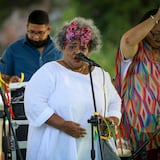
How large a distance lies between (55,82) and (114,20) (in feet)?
14.2

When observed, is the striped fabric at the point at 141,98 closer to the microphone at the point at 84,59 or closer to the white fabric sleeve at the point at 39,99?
the microphone at the point at 84,59

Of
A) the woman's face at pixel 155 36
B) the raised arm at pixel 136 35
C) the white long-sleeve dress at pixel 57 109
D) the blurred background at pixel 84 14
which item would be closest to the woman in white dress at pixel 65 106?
the white long-sleeve dress at pixel 57 109

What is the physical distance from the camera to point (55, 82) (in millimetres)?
4004

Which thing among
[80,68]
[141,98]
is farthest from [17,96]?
[141,98]

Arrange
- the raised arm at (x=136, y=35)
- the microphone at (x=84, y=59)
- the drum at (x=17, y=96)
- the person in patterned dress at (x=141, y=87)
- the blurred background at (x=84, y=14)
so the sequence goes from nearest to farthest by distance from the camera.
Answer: the microphone at (x=84, y=59) < the raised arm at (x=136, y=35) < the person in patterned dress at (x=141, y=87) < the drum at (x=17, y=96) < the blurred background at (x=84, y=14)

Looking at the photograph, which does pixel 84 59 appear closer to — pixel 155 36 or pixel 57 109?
pixel 57 109

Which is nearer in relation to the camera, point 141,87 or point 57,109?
point 57,109

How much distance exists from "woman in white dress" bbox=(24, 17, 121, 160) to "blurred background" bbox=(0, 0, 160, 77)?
3.26 meters

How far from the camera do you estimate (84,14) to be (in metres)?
7.83

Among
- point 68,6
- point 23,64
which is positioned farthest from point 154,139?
point 68,6

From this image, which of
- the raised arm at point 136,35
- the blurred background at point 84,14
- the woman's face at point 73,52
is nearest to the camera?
the woman's face at point 73,52

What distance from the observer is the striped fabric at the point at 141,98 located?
4.45 m

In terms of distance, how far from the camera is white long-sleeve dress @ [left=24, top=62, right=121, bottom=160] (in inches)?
156

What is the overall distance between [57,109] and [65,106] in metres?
0.05
